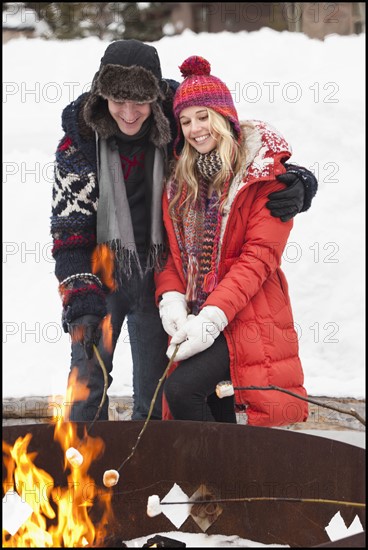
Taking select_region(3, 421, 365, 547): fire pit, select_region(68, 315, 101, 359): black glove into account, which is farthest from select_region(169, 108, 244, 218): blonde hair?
select_region(3, 421, 365, 547): fire pit

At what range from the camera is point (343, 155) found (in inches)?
310

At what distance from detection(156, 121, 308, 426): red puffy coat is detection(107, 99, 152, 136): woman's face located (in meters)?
0.35

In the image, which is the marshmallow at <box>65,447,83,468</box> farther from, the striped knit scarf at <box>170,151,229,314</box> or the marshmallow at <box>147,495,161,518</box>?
the striped knit scarf at <box>170,151,229,314</box>

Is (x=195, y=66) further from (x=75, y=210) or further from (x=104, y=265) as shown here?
(x=104, y=265)

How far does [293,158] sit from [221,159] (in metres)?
4.57

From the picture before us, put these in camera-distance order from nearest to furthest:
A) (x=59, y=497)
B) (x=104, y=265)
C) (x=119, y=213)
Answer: (x=59, y=497) < (x=119, y=213) < (x=104, y=265)

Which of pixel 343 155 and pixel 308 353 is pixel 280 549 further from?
pixel 343 155

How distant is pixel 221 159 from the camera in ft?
11.0

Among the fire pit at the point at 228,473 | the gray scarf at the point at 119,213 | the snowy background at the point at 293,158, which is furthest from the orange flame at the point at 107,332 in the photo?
the snowy background at the point at 293,158

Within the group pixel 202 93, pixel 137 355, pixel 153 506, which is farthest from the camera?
pixel 137 355

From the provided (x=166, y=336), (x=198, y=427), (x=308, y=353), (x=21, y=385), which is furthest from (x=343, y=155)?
(x=198, y=427)

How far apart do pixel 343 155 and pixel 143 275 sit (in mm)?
4729

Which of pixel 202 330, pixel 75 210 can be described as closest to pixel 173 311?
pixel 202 330

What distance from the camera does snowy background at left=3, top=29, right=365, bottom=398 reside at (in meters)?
5.87
